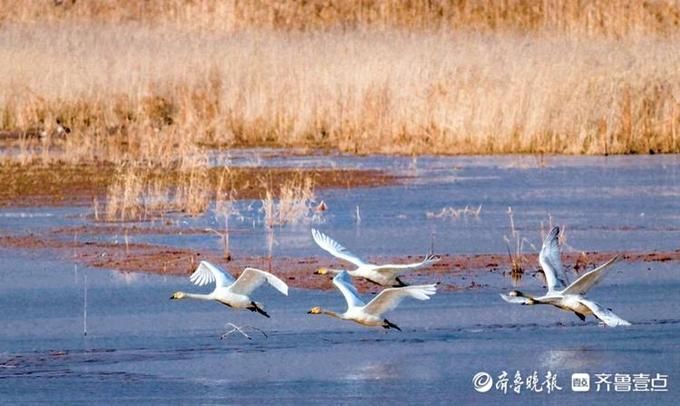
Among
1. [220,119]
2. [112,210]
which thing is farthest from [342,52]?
[112,210]

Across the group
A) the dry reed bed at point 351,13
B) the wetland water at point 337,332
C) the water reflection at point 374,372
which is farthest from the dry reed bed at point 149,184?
the dry reed bed at point 351,13

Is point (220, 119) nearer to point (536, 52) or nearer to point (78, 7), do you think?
point (536, 52)

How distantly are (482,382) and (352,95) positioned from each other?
1599cm

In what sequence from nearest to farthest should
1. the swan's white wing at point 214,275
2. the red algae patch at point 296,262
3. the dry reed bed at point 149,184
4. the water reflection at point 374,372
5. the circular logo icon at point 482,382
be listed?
the circular logo icon at point 482,382, the water reflection at point 374,372, the swan's white wing at point 214,275, the red algae patch at point 296,262, the dry reed bed at point 149,184

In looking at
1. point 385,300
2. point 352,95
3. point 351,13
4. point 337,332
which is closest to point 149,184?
point 352,95

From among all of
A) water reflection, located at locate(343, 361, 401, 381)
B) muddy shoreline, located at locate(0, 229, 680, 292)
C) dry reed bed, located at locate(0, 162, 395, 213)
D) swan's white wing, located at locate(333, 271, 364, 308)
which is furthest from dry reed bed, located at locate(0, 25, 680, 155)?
water reflection, located at locate(343, 361, 401, 381)

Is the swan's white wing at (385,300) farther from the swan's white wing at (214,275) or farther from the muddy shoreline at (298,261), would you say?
the muddy shoreline at (298,261)

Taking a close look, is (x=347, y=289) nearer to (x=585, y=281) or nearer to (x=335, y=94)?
(x=585, y=281)

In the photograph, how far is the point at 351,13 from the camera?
164ft

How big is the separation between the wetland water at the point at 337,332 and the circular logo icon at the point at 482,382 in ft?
0.16

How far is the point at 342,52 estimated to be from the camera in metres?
27.1

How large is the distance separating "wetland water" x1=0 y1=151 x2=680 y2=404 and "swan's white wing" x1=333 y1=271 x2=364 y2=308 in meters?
0.33

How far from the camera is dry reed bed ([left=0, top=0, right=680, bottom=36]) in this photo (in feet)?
136

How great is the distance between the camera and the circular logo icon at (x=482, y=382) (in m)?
8.52
